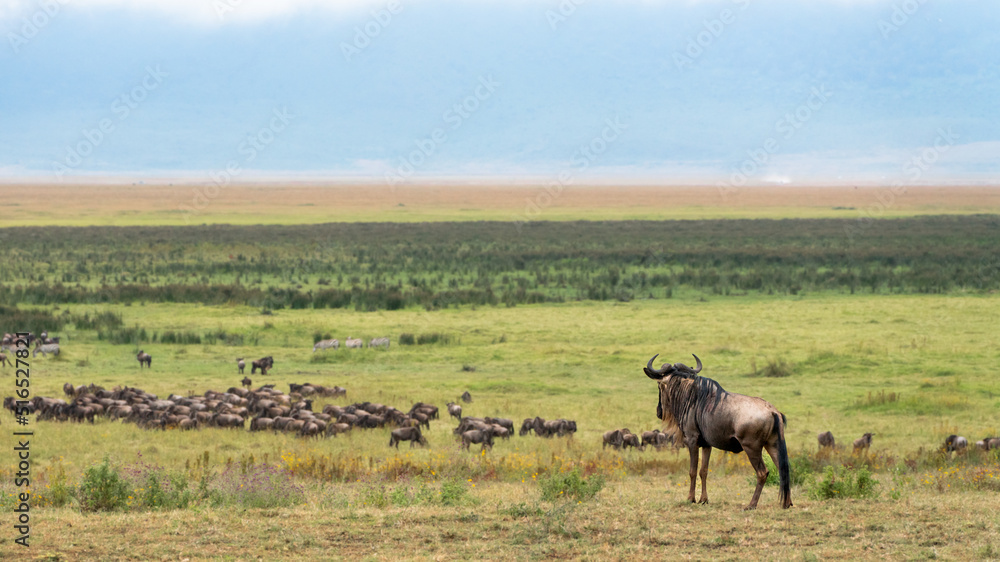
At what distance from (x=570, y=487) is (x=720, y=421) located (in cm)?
192

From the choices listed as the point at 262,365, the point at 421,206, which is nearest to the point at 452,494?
the point at 262,365

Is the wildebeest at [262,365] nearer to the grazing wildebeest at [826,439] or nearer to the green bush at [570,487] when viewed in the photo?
the grazing wildebeest at [826,439]

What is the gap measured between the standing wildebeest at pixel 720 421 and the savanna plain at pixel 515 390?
0.48 meters

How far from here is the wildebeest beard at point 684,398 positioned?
10.0 meters

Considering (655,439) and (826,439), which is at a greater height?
(826,439)

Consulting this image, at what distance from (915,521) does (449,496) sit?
451cm

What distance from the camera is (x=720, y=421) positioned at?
32.5 feet

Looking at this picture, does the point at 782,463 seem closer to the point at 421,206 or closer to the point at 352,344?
the point at 352,344

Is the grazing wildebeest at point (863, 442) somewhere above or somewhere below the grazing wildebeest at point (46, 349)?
above

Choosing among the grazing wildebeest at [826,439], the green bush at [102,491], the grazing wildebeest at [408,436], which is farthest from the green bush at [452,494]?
the grazing wildebeest at [826,439]

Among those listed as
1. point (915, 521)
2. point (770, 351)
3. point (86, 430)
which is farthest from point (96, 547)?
point (770, 351)

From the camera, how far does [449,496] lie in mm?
10703

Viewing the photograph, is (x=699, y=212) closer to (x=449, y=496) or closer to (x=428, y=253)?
(x=428, y=253)

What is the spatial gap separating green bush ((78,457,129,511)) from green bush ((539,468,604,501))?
432 cm
